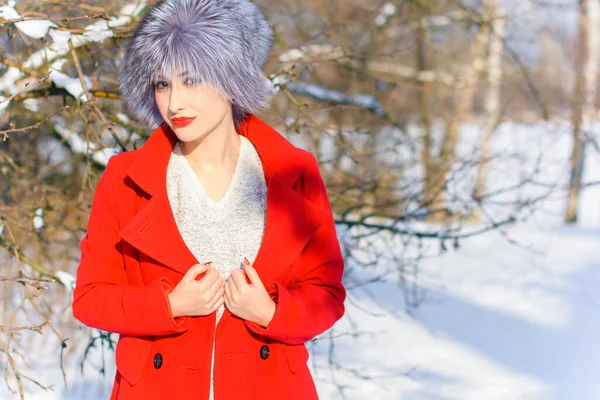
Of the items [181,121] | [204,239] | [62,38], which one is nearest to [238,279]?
[204,239]

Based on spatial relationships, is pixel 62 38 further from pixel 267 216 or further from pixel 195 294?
pixel 195 294

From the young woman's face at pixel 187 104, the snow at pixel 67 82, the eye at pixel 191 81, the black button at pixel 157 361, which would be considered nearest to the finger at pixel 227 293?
the black button at pixel 157 361

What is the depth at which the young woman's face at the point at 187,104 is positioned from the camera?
1.66m

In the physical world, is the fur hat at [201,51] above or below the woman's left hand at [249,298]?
above

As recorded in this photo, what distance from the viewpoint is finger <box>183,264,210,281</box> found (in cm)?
159

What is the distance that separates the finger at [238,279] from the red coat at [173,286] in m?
0.08

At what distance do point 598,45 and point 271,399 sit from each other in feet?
34.4

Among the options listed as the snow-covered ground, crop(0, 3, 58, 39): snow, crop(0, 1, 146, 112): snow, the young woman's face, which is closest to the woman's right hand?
the young woman's face

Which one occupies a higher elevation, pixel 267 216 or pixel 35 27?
pixel 35 27

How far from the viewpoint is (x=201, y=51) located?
164cm

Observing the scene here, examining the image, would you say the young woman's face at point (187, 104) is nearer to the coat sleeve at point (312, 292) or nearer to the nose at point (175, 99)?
the nose at point (175, 99)

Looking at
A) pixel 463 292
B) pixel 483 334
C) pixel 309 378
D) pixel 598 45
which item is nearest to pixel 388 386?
pixel 483 334

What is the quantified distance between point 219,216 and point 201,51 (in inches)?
15.7

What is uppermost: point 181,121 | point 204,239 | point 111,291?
point 181,121
